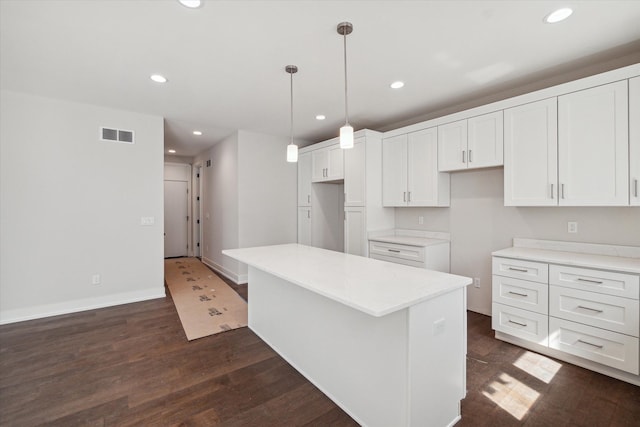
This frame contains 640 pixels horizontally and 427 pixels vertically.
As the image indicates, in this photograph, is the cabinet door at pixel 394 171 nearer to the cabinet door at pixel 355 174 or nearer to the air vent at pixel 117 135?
the cabinet door at pixel 355 174

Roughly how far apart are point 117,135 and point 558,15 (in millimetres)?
4845

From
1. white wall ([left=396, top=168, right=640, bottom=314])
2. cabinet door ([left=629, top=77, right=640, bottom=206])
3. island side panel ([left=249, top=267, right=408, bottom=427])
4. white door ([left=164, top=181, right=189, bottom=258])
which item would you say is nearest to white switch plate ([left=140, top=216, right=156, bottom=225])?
island side panel ([left=249, top=267, right=408, bottom=427])

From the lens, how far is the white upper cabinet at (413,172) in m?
3.62

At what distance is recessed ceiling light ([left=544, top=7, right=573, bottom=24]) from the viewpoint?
1.88 metres

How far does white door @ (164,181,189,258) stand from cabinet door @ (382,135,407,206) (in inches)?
227

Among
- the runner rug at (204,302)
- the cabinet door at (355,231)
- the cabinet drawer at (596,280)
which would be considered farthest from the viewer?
the cabinet door at (355,231)

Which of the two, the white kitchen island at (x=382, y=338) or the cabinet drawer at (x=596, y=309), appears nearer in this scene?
the white kitchen island at (x=382, y=338)

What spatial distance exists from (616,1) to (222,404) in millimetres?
3749

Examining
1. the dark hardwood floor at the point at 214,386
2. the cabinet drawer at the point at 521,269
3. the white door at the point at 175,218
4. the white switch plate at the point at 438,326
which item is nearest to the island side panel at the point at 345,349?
the dark hardwood floor at the point at 214,386

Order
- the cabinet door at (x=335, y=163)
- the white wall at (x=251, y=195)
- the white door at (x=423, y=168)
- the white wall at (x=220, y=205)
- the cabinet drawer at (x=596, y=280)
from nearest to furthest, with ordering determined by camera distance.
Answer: the cabinet drawer at (x=596, y=280)
the white door at (x=423, y=168)
the cabinet door at (x=335, y=163)
the white wall at (x=251, y=195)
the white wall at (x=220, y=205)

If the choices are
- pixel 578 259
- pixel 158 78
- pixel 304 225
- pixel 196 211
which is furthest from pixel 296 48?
pixel 196 211

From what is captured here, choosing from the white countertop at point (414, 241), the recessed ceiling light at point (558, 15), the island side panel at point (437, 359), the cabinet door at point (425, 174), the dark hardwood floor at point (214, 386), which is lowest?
the dark hardwood floor at point (214, 386)

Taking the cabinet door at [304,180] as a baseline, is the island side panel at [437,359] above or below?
below

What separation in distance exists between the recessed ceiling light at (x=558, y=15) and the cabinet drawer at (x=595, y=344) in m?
2.36
